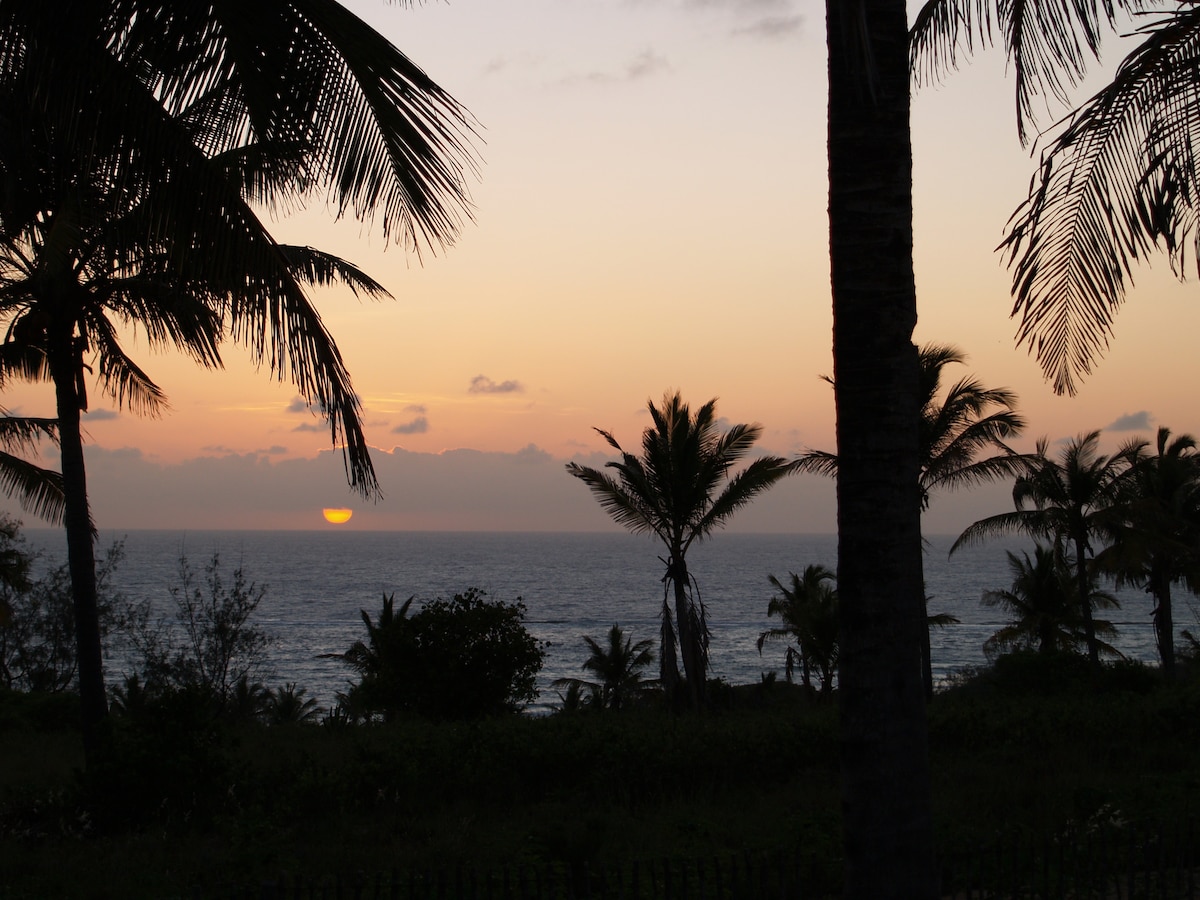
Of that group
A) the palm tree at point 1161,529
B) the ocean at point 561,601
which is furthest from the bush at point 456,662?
the palm tree at point 1161,529

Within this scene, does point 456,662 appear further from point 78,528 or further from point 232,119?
point 232,119

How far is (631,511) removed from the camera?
73.8 ft

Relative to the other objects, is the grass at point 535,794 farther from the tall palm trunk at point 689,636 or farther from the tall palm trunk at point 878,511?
the tall palm trunk at point 689,636

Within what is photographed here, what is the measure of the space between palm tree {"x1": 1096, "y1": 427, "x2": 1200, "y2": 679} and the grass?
1337 centimetres

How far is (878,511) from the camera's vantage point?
13.5ft

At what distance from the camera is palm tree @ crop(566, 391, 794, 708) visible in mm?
22109

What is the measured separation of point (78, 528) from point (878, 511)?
10638 mm

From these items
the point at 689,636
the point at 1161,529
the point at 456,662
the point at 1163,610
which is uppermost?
the point at 1161,529

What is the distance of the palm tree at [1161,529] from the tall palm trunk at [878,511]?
2642 cm

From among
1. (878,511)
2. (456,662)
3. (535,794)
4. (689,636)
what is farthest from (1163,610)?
(878,511)

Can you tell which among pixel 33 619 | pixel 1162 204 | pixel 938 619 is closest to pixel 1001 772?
pixel 1162 204

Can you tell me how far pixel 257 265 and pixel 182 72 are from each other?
1.03 m

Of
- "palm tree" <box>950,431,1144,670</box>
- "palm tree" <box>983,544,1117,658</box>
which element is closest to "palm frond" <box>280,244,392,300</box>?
"palm tree" <box>950,431,1144,670</box>

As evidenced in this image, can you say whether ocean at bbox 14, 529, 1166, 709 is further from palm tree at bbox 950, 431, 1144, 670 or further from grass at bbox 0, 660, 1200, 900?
grass at bbox 0, 660, 1200, 900
